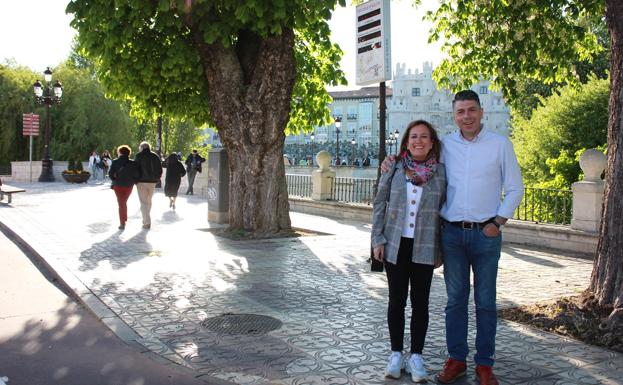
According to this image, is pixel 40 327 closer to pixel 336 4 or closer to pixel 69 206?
pixel 336 4

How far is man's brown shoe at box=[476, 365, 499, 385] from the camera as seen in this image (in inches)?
164

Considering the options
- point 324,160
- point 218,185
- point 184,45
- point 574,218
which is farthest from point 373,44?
point 324,160

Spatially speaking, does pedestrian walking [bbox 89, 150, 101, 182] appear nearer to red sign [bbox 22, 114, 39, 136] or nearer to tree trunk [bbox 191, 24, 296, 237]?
red sign [bbox 22, 114, 39, 136]

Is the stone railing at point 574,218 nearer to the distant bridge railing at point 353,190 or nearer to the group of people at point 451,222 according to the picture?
the distant bridge railing at point 353,190

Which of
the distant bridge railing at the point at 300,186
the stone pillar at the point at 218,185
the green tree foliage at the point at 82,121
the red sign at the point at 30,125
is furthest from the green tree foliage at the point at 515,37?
the green tree foliage at the point at 82,121

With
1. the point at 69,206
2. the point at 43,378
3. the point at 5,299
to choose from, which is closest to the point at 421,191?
the point at 43,378

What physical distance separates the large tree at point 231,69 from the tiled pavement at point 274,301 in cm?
128

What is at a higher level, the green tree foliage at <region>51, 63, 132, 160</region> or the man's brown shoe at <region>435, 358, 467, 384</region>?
the green tree foliage at <region>51, 63, 132, 160</region>

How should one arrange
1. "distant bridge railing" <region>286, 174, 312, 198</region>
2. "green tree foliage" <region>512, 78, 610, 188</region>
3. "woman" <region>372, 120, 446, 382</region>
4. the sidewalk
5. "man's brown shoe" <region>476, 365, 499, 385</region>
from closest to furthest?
"man's brown shoe" <region>476, 365, 499, 385</region> → "woman" <region>372, 120, 446, 382</region> → the sidewalk → "distant bridge railing" <region>286, 174, 312, 198</region> → "green tree foliage" <region>512, 78, 610, 188</region>

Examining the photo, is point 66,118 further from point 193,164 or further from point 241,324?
point 241,324

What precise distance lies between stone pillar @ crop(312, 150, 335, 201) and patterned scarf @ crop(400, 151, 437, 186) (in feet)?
46.0

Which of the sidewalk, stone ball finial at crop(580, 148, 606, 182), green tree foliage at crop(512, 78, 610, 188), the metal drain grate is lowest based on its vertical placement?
the sidewalk

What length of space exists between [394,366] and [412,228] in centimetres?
100

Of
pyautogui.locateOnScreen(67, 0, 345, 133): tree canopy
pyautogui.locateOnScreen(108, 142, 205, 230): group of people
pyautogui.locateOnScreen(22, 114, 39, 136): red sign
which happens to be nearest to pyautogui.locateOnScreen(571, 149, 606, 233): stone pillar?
pyautogui.locateOnScreen(67, 0, 345, 133): tree canopy
